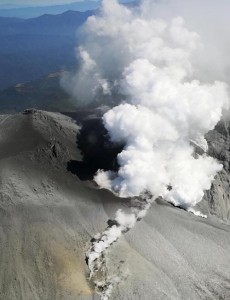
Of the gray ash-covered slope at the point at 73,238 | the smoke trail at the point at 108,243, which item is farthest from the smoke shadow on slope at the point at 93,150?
the smoke trail at the point at 108,243

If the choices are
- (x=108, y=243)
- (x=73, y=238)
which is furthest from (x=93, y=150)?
(x=108, y=243)

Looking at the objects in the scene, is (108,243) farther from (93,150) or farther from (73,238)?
(93,150)

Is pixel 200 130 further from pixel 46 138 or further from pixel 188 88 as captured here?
pixel 46 138

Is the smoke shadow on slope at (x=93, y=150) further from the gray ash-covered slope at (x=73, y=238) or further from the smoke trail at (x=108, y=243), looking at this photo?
the smoke trail at (x=108, y=243)

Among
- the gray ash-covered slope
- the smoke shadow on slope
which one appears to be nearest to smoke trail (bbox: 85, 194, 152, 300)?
the gray ash-covered slope

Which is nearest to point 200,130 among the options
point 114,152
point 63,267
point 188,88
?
point 188,88

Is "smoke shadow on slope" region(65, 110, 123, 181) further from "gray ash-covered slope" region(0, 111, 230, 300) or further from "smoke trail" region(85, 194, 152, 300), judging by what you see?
"smoke trail" region(85, 194, 152, 300)
